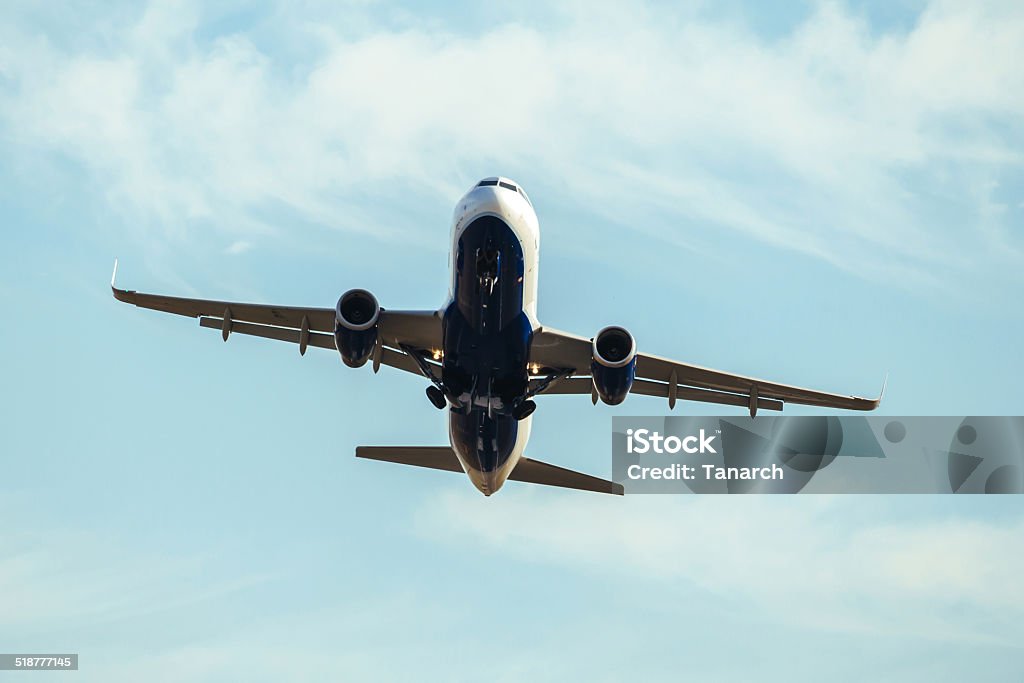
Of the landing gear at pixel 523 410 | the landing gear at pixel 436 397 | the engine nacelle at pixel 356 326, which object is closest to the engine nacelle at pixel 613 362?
the landing gear at pixel 523 410

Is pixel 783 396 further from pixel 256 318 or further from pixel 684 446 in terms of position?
pixel 256 318

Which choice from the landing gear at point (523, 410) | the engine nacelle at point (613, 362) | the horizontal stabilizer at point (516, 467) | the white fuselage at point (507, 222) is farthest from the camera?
the horizontal stabilizer at point (516, 467)

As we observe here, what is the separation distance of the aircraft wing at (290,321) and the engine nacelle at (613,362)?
412 cm

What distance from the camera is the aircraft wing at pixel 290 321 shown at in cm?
3111

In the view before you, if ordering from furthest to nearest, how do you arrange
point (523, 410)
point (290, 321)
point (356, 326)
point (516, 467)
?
point (516, 467) → point (290, 321) → point (523, 410) → point (356, 326)

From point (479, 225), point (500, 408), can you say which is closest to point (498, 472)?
point (500, 408)

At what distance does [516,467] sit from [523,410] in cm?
581

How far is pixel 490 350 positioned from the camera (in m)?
29.2

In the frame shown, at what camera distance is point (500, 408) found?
30625mm

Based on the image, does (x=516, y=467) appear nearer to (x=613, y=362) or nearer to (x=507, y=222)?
(x=613, y=362)

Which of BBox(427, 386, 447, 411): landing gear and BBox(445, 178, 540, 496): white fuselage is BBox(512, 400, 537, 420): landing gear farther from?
BBox(427, 386, 447, 411): landing gear

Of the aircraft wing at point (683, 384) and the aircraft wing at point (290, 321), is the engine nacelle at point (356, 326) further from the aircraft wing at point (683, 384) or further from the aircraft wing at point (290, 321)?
the aircraft wing at point (683, 384)

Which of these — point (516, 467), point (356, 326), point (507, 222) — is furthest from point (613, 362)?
point (516, 467)

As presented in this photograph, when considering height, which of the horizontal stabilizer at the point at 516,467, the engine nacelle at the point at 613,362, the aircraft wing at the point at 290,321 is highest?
the aircraft wing at the point at 290,321
